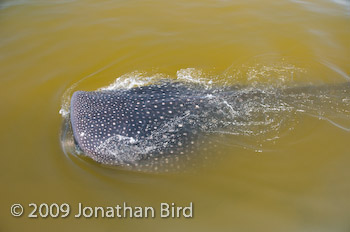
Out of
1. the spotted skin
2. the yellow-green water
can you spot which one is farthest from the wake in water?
the yellow-green water

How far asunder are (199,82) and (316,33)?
4.95 m

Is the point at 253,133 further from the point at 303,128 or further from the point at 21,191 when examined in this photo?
the point at 21,191

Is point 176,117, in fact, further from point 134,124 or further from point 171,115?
point 134,124

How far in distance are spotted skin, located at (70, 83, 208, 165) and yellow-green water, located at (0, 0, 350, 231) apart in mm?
452

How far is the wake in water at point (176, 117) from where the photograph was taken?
5.11 m

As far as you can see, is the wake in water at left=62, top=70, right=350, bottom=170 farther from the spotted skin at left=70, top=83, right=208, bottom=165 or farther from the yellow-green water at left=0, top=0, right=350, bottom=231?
the yellow-green water at left=0, top=0, right=350, bottom=231

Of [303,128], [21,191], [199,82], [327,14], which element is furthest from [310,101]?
[21,191]

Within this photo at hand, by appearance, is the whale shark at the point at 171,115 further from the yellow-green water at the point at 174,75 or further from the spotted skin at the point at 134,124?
the yellow-green water at the point at 174,75

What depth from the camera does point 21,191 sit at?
4.90m

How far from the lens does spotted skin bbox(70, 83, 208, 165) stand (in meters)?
5.05

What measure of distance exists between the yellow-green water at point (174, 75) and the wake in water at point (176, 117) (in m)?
0.32

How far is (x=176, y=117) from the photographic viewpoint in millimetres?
5480

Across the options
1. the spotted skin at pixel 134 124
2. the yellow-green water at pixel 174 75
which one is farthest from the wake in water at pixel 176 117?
the yellow-green water at pixel 174 75

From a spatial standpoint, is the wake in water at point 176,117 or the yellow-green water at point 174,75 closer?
the yellow-green water at point 174,75
